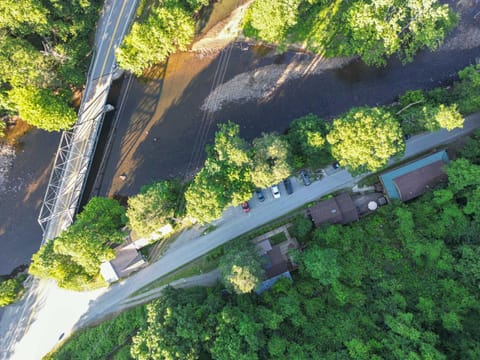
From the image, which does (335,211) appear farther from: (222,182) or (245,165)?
(222,182)

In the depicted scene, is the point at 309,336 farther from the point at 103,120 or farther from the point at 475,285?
the point at 103,120

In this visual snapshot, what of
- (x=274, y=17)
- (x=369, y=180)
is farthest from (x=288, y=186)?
(x=274, y=17)

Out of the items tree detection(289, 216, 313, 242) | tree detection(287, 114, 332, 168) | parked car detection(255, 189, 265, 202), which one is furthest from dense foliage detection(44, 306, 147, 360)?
tree detection(287, 114, 332, 168)

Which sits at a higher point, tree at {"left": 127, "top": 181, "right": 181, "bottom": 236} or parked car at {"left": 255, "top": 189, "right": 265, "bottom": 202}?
tree at {"left": 127, "top": 181, "right": 181, "bottom": 236}

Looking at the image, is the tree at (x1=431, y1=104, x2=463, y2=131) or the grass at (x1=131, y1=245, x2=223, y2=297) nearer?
the tree at (x1=431, y1=104, x2=463, y2=131)

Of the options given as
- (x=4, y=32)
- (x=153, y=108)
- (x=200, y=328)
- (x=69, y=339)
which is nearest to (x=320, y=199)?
(x=200, y=328)

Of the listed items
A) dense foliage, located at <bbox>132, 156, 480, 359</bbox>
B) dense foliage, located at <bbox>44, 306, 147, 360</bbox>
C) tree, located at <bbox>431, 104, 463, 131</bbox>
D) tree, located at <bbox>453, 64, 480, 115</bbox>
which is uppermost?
tree, located at <bbox>453, 64, 480, 115</bbox>

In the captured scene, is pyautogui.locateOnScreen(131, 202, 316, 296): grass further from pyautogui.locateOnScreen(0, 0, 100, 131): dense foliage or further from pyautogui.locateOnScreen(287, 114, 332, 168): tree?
pyautogui.locateOnScreen(0, 0, 100, 131): dense foliage

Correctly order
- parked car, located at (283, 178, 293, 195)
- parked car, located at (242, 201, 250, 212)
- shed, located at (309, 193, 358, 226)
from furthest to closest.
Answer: parked car, located at (283, 178, 293, 195) < parked car, located at (242, 201, 250, 212) < shed, located at (309, 193, 358, 226)
